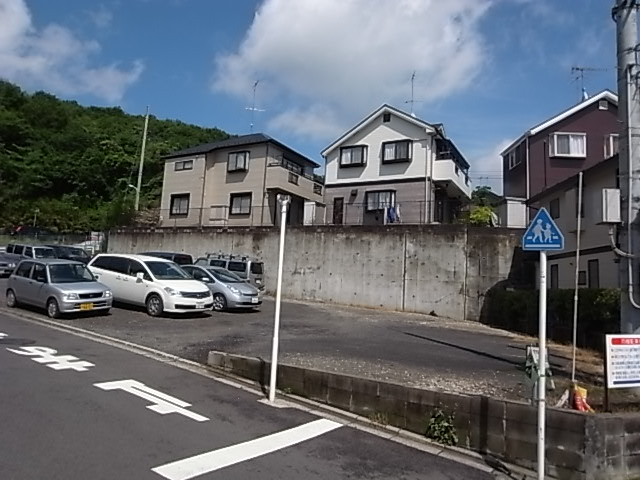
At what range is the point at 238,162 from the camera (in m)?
32.3

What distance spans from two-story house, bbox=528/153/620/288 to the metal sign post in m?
9.64

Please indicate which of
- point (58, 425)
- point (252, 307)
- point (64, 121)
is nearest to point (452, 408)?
point (58, 425)

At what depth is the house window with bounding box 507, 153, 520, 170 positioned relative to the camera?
28.0 meters

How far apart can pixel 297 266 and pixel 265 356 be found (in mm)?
14740

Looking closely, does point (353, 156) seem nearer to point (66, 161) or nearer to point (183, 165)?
point (183, 165)

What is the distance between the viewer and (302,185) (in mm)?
33844

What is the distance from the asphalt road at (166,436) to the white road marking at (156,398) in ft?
0.04

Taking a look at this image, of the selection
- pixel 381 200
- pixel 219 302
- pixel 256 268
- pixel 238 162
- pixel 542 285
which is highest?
pixel 238 162

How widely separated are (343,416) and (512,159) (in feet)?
84.3

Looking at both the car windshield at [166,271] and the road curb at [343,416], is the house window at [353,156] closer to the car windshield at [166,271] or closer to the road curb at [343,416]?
the car windshield at [166,271]

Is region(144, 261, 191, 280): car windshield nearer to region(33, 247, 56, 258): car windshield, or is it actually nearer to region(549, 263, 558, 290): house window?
region(33, 247, 56, 258): car windshield

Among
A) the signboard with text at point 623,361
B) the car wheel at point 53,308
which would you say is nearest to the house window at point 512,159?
the car wheel at point 53,308

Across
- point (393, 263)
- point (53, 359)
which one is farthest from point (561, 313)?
point (53, 359)

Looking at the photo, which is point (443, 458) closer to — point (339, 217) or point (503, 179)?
point (339, 217)
